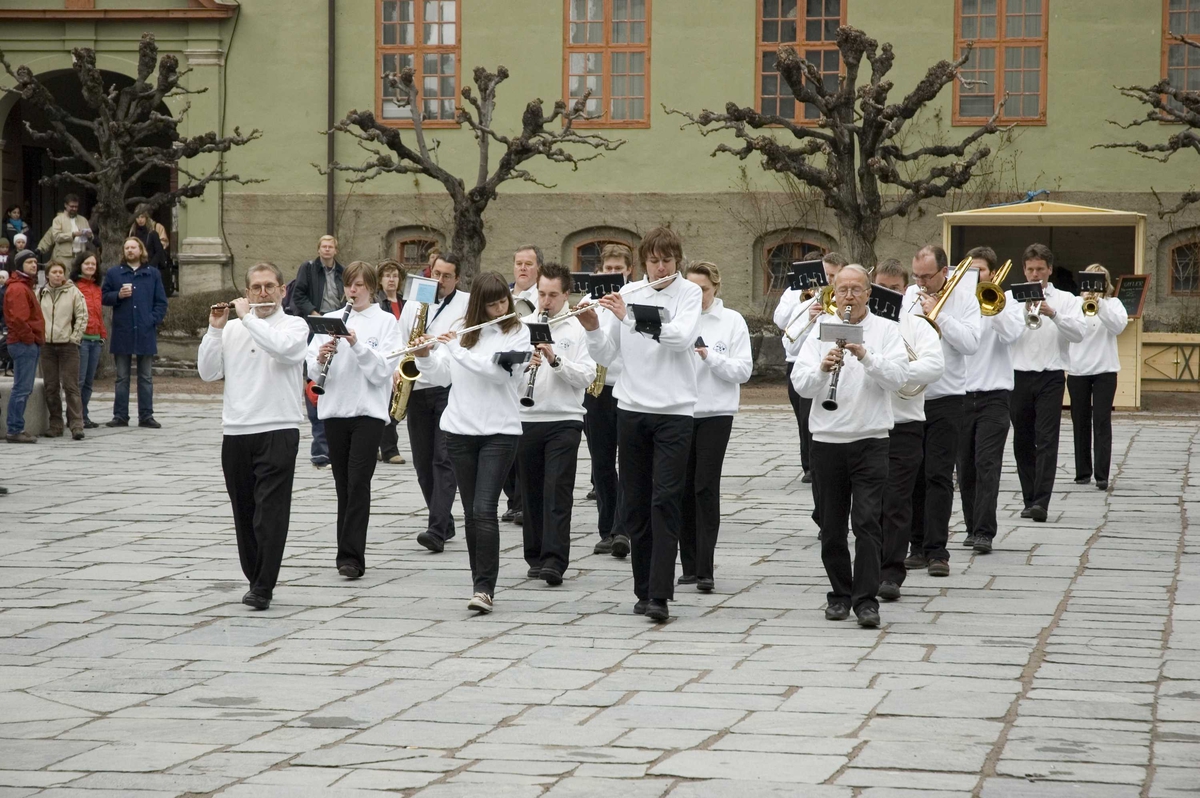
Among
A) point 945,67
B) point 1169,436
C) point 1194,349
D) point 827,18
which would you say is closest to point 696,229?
point 827,18

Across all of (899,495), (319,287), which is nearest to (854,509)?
(899,495)

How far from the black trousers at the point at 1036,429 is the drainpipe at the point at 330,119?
54.6ft

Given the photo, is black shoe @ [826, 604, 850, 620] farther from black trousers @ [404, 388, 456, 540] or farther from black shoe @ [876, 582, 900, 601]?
black trousers @ [404, 388, 456, 540]

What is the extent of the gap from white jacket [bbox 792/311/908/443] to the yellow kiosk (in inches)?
505

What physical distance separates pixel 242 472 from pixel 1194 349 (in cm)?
1641

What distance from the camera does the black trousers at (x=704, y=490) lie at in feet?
28.6

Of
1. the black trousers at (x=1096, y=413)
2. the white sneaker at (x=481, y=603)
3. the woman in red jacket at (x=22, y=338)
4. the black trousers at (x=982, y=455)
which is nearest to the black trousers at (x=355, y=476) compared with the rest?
the white sneaker at (x=481, y=603)

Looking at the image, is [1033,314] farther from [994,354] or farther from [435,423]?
[435,423]

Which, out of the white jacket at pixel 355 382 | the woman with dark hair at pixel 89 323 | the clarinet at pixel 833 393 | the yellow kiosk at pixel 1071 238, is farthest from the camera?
the yellow kiosk at pixel 1071 238

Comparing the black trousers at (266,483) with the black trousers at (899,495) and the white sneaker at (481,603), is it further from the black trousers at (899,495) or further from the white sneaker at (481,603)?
the black trousers at (899,495)

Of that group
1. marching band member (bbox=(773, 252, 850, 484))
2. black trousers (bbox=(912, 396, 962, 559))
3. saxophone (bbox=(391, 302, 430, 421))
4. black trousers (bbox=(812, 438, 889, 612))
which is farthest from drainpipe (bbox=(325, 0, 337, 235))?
black trousers (bbox=(812, 438, 889, 612))

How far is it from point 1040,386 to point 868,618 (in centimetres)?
454

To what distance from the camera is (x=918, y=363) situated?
8.20 metres

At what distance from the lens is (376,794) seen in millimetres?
5090
